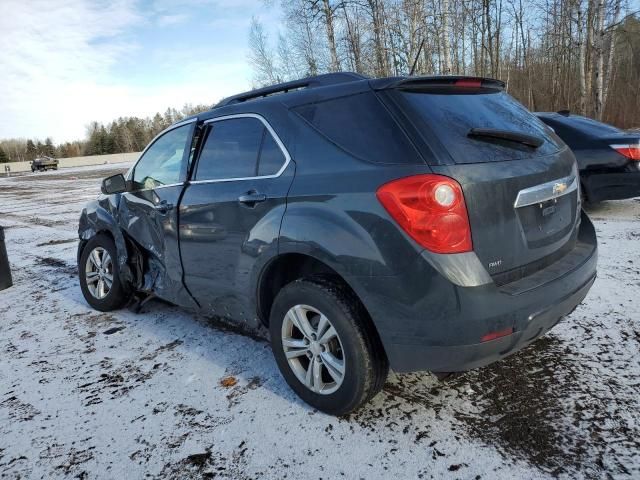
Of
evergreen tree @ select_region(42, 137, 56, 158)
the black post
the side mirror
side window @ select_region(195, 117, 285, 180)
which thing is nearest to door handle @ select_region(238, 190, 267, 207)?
side window @ select_region(195, 117, 285, 180)

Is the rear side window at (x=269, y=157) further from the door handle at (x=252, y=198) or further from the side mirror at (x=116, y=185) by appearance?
the side mirror at (x=116, y=185)

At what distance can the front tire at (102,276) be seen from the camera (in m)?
4.23

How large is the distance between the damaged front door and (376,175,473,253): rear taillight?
1.92 m

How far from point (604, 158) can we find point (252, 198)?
219 inches

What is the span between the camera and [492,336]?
2.05 metres

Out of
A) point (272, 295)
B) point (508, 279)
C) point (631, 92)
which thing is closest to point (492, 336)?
point (508, 279)

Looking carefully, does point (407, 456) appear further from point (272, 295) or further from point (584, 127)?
point (584, 127)

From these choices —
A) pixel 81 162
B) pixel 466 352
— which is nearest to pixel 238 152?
pixel 466 352

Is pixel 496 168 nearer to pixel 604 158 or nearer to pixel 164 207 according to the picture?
pixel 164 207

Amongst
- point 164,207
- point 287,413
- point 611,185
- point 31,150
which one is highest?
point 31,150

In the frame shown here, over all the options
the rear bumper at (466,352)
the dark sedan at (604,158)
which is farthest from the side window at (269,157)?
the dark sedan at (604,158)

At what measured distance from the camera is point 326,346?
98.0 inches

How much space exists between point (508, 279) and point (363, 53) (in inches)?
910

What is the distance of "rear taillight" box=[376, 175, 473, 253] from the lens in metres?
2.03
